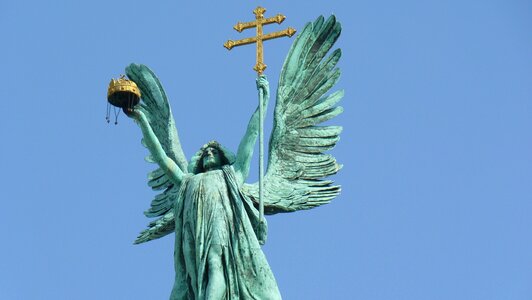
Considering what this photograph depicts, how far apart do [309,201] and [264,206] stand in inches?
27.1

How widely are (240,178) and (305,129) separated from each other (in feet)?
5.91

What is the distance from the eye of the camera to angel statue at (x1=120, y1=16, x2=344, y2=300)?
25.6 m

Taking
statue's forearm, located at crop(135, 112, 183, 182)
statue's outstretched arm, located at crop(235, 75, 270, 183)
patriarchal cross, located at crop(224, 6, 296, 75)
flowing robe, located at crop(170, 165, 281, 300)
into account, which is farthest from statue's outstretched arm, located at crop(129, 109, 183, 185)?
patriarchal cross, located at crop(224, 6, 296, 75)

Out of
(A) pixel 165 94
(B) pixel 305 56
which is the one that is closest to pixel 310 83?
(B) pixel 305 56

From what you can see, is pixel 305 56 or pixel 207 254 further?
pixel 305 56

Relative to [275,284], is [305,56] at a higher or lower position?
higher

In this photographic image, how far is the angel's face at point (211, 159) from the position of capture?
2659cm

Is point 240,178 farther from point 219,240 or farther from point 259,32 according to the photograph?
point 259,32

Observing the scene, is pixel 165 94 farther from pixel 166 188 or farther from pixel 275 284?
pixel 275 284

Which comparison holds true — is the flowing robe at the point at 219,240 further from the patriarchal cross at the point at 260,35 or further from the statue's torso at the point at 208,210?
the patriarchal cross at the point at 260,35

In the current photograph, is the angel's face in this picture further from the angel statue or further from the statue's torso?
the statue's torso

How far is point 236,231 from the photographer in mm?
25875

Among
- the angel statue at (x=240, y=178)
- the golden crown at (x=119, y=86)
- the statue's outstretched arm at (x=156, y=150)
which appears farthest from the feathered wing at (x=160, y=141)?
the golden crown at (x=119, y=86)

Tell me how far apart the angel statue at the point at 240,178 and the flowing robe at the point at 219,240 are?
13 mm
